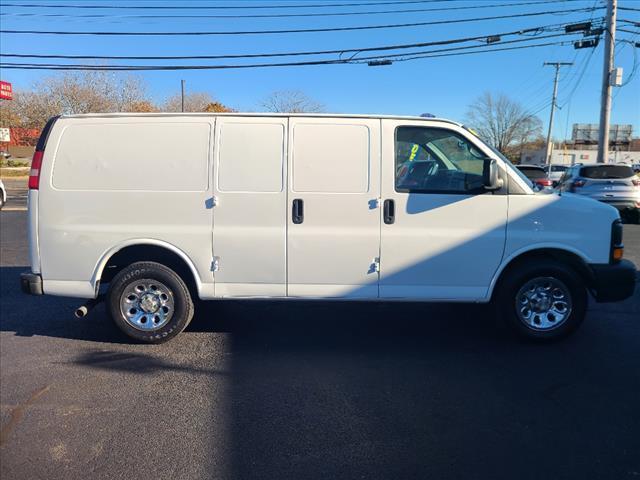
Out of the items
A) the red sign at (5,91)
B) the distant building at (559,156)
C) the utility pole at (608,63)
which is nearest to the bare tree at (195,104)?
the red sign at (5,91)

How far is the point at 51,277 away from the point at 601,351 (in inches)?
203

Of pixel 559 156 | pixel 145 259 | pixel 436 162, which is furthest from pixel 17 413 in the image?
pixel 559 156

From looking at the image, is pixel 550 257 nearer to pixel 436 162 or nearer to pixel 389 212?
pixel 436 162

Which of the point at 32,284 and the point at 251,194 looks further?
the point at 32,284

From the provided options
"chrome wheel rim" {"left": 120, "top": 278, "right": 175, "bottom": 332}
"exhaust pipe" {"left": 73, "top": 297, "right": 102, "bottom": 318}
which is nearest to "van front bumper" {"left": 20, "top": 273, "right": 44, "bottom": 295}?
"exhaust pipe" {"left": 73, "top": 297, "right": 102, "bottom": 318}

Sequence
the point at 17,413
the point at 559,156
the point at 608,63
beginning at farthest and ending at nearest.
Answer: the point at 559,156 < the point at 608,63 < the point at 17,413

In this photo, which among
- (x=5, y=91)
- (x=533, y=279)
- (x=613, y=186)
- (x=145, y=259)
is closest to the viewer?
(x=533, y=279)

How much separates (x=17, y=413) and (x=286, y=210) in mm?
2549

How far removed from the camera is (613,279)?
179 inches

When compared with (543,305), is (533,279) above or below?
above

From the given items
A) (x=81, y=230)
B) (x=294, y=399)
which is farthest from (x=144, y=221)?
(x=294, y=399)

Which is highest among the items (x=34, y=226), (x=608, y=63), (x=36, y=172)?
(x=608, y=63)

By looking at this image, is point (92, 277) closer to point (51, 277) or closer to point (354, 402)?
point (51, 277)

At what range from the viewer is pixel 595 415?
341 cm
